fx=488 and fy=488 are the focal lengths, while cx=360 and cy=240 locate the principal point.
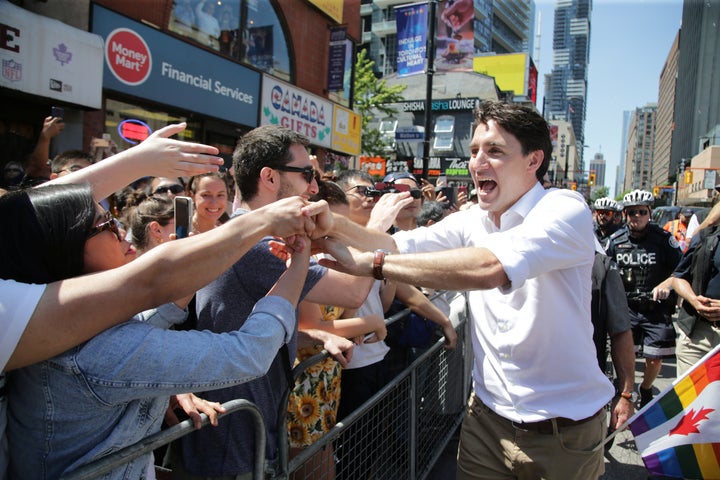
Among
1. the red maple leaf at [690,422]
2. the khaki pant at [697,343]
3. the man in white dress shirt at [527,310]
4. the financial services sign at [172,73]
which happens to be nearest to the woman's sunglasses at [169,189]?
the man in white dress shirt at [527,310]

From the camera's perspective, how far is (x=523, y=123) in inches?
86.7

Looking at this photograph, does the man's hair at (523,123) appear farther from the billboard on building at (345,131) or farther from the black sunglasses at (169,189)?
the billboard on building at (345,131)

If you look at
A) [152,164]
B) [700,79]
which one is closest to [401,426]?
[152,164]

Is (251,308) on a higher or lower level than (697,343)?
higher

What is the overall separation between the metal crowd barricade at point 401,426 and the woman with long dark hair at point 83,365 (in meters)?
0.73

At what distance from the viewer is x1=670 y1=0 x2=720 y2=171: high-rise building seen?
7194 cm

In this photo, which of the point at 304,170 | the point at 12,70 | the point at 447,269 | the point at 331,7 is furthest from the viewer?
the point at 331,7

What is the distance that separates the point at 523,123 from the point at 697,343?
11.2 feet

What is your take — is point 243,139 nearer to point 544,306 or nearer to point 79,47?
point 544,306

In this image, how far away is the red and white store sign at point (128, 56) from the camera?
837 cm

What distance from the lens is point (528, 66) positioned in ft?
162

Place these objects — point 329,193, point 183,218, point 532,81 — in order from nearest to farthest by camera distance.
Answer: point 183,218
point 329,193
point 532,81

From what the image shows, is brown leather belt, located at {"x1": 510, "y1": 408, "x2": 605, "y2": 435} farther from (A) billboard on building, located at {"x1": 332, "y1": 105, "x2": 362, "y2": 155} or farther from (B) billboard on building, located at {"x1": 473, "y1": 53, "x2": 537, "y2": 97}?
(B) billboard on building, located at {"x1": 473, "y1": 53, "x2": 537, "y2": 97}

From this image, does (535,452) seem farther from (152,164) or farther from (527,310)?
(152,164)
